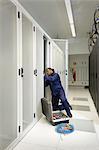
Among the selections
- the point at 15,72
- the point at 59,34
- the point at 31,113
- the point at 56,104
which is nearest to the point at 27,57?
the point at 15,72

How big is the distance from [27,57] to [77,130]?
73.2 inches

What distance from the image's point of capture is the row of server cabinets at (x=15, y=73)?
2.22 meters

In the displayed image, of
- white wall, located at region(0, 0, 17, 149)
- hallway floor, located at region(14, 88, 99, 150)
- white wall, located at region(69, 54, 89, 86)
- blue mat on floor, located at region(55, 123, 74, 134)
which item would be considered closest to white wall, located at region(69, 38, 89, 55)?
white wall, located at region(69, 54, 89, 86)

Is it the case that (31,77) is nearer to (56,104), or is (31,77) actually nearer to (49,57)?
(56,104)

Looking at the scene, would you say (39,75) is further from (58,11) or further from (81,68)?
(81,68)

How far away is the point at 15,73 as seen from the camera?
254cm

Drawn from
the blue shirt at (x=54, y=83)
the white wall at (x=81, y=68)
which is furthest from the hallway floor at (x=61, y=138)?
the white wall at (x=81, y=68)

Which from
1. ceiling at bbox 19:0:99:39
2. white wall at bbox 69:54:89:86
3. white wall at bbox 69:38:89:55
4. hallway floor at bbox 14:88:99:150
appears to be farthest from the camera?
white wall at bbox 69:54:89:86

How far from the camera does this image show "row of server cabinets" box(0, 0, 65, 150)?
7.28 ft

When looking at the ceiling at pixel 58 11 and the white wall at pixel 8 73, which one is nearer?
the white wall at pixel 8 73

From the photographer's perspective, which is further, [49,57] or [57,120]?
[49,57]

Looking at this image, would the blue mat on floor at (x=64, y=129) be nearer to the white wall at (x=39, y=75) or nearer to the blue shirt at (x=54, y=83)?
the white wall at (x=39, y=75)

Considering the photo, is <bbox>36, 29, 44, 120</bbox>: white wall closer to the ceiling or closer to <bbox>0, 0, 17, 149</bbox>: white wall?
<bbox>0, 0, 17, 149</bbox>: white wall

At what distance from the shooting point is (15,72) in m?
2.54
